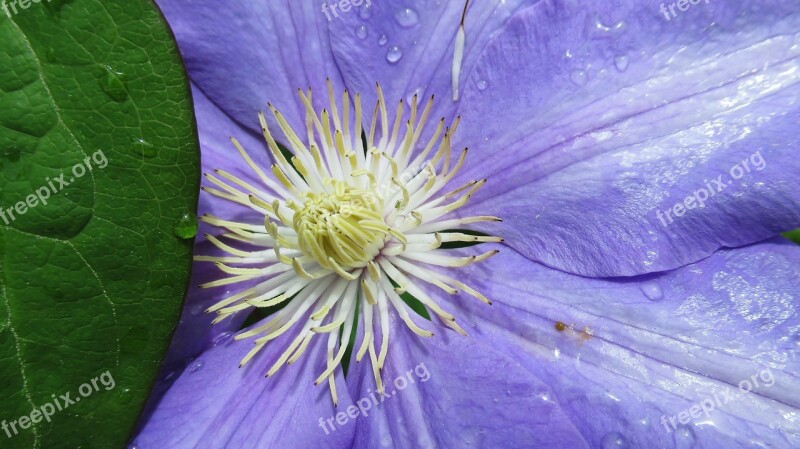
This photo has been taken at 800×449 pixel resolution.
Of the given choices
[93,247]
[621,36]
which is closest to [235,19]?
[93,247]

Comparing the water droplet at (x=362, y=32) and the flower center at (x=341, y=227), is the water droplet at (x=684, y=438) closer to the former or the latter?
the flower center at (x=341, y=227)

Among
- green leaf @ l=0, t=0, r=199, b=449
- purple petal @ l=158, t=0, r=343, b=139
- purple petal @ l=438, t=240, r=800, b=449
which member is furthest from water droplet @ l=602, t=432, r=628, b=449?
purple petal @ l=158, t=0, r=343, b=139

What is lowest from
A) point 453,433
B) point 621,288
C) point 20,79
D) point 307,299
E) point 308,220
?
point 453,433

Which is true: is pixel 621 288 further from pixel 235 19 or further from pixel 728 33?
pixel 235 19

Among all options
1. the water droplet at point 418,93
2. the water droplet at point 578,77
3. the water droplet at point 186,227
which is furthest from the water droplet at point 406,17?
the water droplet at point 186,227

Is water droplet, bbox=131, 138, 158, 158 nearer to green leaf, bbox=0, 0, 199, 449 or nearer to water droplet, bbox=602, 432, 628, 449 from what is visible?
green leaf, bbox=0, 0, 199, 449
